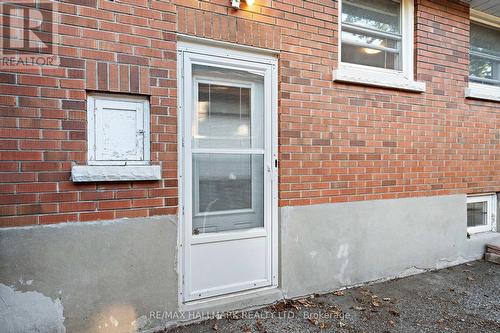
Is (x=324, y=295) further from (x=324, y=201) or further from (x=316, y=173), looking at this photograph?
(x=316, y=173)

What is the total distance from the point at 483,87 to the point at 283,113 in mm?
3417

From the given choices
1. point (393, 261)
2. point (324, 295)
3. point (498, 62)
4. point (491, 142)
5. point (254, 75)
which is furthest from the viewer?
point (498, 62)

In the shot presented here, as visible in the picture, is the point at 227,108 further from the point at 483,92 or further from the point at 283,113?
the point at 483,92

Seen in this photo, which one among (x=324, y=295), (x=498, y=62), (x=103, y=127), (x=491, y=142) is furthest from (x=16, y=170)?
(x=498, y=62)

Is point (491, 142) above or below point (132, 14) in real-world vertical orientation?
below

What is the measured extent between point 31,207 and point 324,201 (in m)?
2.58

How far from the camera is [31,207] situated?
2227 mm

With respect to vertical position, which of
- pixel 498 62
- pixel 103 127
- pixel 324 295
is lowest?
pixel 324 295

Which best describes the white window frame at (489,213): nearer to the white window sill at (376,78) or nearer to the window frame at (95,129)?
the white window sill at (376,78)

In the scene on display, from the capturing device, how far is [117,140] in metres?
2.47

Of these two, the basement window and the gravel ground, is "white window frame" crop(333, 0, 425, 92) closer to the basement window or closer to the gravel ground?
the basement window

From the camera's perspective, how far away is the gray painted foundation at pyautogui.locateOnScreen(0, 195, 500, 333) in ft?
7.32

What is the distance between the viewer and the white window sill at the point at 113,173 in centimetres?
231

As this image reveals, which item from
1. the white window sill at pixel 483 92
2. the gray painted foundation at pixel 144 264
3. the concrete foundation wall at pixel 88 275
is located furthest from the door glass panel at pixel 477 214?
the concrete foundation wall at pixel 88 275
